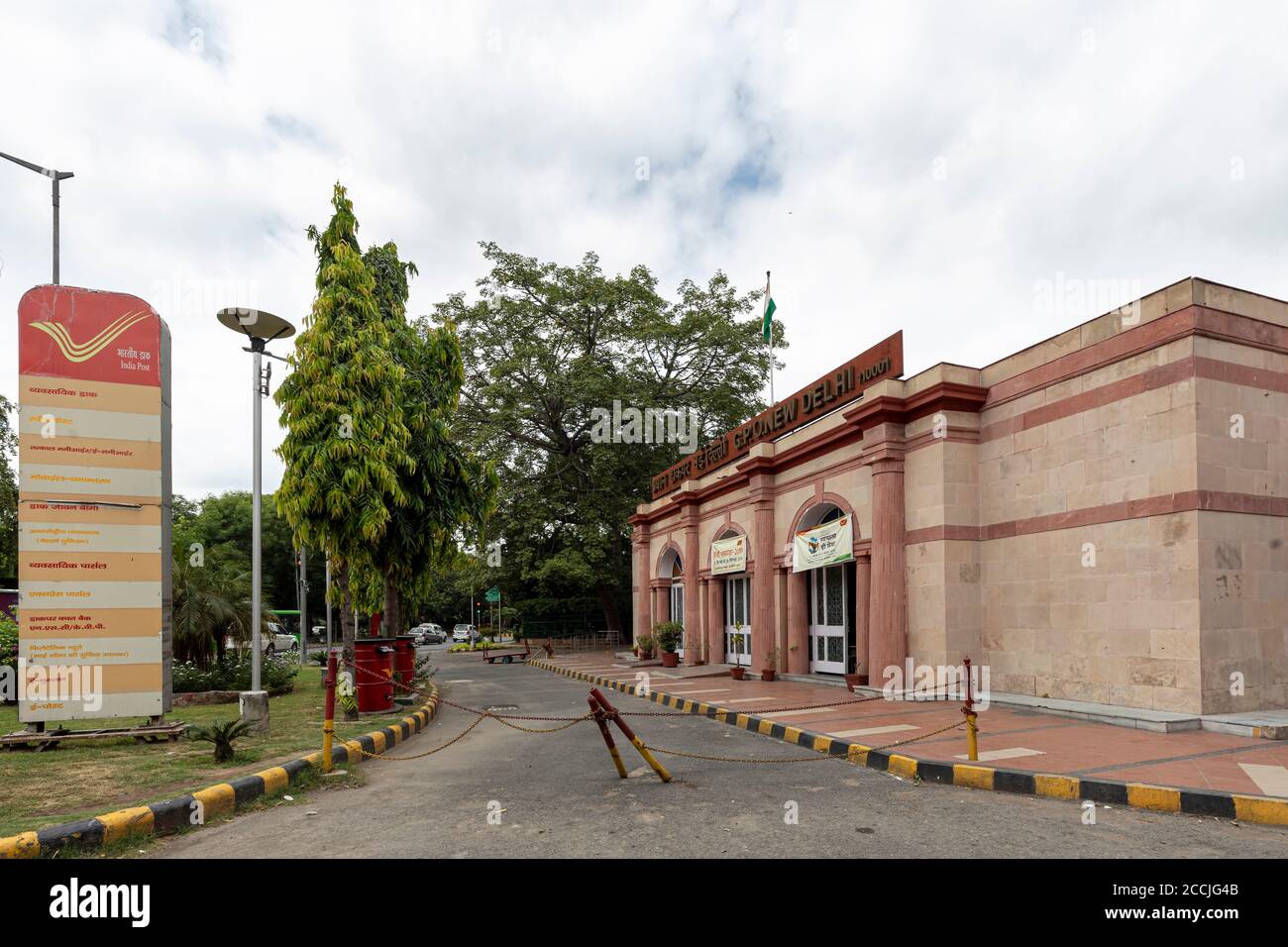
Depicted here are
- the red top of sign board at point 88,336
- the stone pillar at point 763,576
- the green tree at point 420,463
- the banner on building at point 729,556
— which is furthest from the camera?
the banner on building at point 729,556

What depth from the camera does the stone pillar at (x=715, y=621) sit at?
22016 millimetres

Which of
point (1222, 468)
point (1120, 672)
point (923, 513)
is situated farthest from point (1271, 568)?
point (923, 513)

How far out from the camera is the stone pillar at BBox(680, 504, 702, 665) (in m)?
23.0

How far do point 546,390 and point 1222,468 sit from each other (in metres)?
26.0

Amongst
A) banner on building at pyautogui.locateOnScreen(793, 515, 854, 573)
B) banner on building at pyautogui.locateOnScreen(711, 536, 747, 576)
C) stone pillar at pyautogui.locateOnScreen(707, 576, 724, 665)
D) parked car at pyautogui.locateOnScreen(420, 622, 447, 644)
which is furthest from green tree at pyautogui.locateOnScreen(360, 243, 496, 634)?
parked car at pyautogui.locateOnScreen(420, 622, 447, 644)

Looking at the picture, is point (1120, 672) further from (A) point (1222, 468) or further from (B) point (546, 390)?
(B) point (546, 390)

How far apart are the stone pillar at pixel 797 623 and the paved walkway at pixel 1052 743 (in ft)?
10.9

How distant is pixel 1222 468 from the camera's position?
32.3 ft

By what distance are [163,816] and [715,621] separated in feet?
56.7

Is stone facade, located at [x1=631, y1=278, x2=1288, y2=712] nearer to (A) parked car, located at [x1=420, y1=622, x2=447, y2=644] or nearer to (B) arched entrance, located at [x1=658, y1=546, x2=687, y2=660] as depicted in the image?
(B) arched entrance, located at [x1=658, y1=546, x2=687, y2=660]

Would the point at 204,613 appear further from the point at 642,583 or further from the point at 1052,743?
the point at 1052,743

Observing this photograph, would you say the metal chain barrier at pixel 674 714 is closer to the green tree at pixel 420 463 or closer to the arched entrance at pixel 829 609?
the green tree at pixel 420 463

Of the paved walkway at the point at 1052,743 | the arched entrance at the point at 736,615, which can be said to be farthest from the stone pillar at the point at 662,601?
the paved walkway at the point at 1052,743
